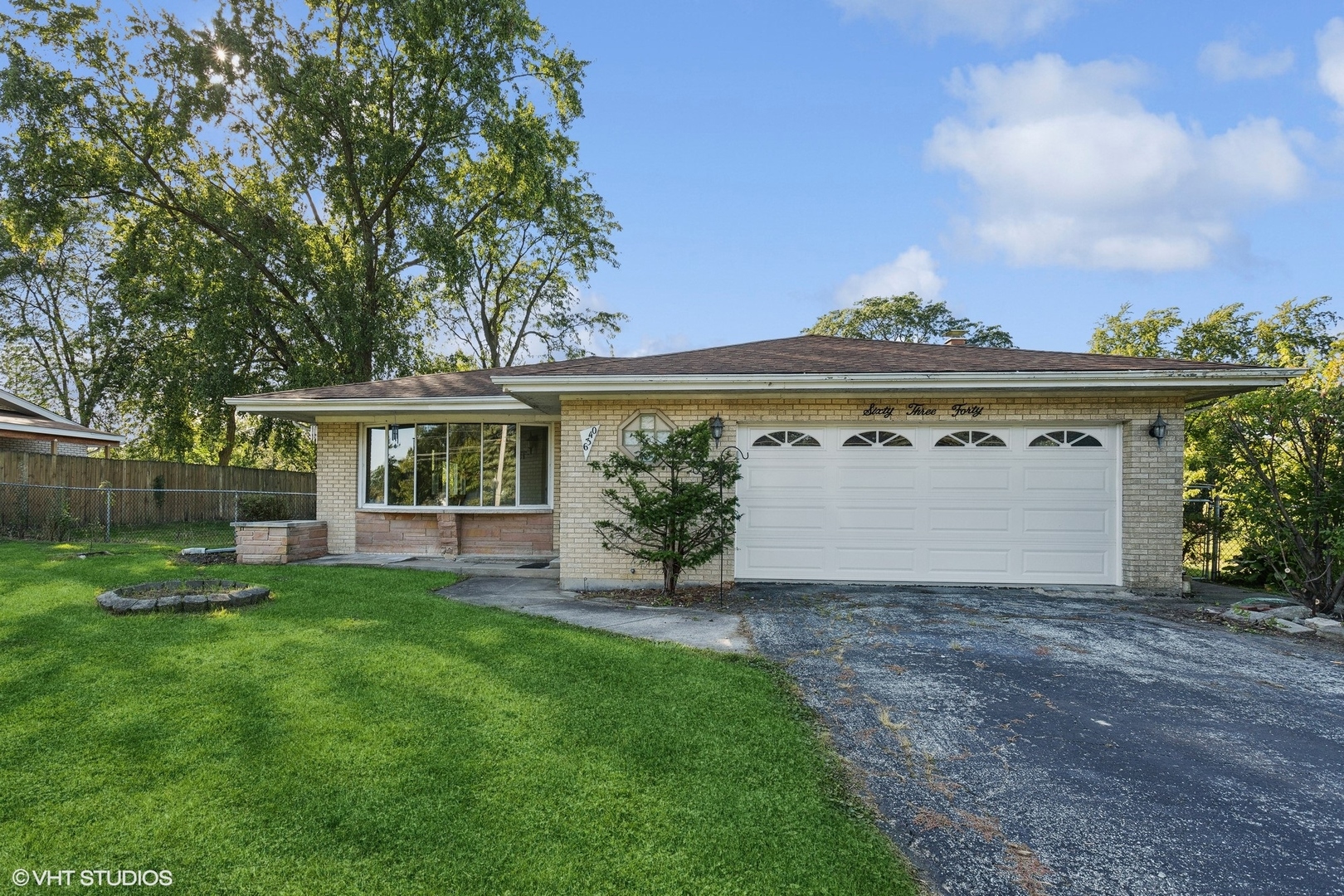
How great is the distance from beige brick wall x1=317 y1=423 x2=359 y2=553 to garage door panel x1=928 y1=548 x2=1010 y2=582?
938 centimetres

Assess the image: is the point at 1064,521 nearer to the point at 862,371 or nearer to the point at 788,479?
the point at 862,371

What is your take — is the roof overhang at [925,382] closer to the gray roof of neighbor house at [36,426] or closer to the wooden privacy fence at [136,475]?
the wooden privacy fence at [136,475]

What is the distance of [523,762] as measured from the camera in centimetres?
304

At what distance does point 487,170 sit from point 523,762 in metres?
20.8

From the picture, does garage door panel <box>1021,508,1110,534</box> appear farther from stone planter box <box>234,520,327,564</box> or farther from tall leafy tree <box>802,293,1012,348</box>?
tall leafy tree <box>802,293,1012,348</box>

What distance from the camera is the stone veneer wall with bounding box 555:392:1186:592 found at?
25.0ft

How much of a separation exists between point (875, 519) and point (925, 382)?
5.99 ft

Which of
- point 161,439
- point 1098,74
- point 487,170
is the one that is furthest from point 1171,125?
point 161,439

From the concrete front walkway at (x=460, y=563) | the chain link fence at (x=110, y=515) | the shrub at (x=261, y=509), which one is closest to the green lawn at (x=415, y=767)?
the concrete front walkway at (x=460, y=563)

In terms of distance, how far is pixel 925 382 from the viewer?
24.3 feet

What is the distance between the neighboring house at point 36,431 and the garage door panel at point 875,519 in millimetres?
19694

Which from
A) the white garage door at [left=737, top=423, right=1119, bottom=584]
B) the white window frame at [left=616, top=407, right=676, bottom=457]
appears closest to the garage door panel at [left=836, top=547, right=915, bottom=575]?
the white garage door at [left=737, top=423, right=1119, bottom=584]

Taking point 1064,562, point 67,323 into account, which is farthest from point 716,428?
point 67,323

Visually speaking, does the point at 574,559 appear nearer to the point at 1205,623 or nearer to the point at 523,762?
the point at 523,762
